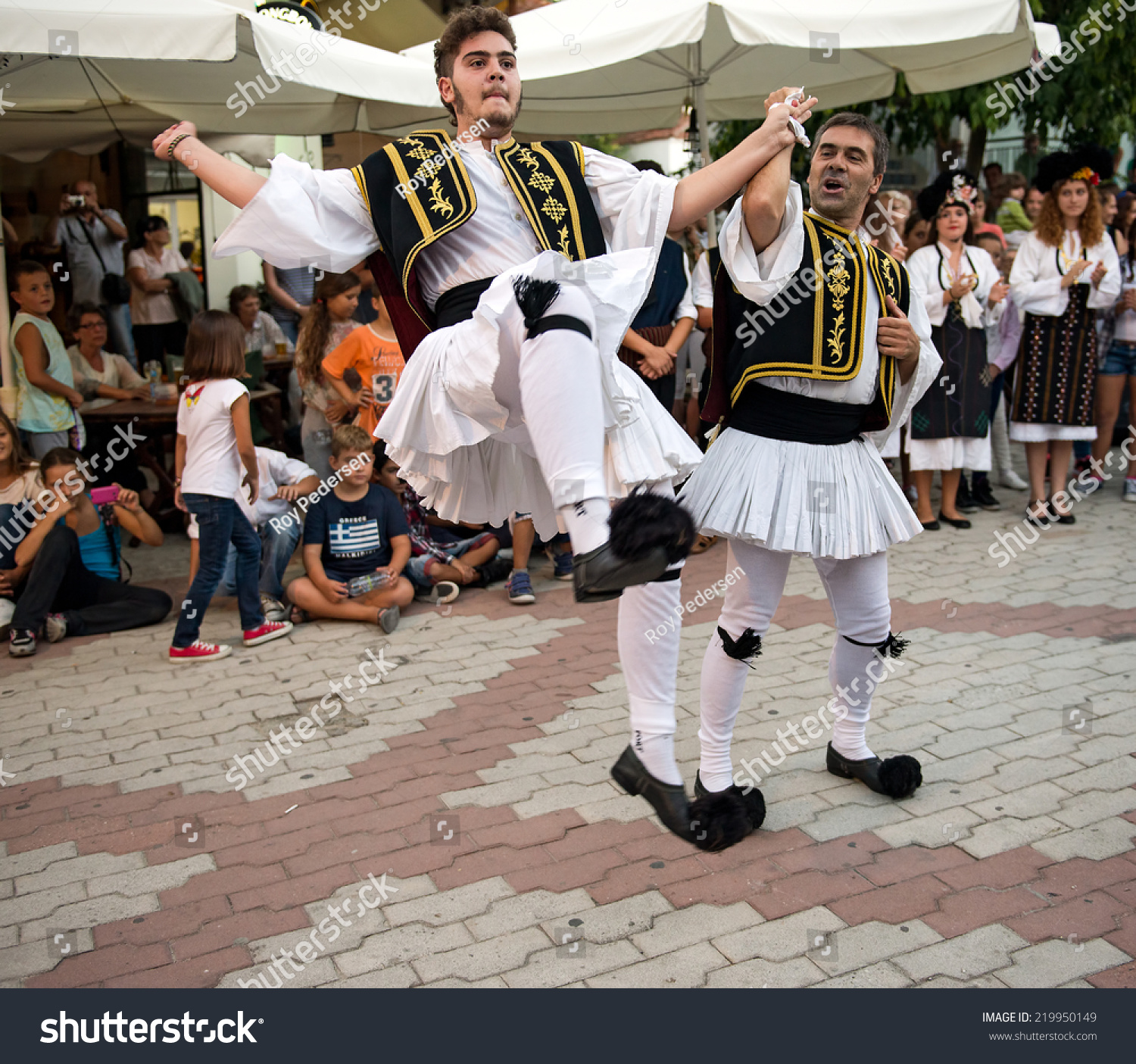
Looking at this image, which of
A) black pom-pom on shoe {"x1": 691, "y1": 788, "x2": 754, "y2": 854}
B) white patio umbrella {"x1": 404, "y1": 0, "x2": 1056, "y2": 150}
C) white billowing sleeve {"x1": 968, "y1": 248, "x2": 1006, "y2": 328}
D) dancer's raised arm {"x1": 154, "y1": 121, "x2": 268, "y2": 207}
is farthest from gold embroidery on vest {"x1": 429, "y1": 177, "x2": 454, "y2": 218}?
white billowing sleeve {"x1": 968, "y1": 248, "x2": 1006, "y2": 328}

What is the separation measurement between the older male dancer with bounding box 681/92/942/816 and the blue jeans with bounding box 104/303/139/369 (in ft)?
24.4

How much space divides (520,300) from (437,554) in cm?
400

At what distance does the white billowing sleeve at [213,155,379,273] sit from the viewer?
8.98 feet

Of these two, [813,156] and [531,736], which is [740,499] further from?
[531,736]

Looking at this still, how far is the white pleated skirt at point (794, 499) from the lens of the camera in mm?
3225

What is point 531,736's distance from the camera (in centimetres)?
426

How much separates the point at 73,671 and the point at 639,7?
4.65 metres

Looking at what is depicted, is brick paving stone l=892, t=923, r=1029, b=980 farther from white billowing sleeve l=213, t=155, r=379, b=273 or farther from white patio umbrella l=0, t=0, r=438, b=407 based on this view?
white patio umbrella l=0, t=0, r=438, b=407

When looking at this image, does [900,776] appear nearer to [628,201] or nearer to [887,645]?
[887,645]

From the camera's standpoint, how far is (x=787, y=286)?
10.3 ft

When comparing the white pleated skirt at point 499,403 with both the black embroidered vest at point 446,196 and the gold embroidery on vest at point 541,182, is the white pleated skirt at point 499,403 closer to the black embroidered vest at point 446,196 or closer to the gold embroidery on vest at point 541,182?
the black embroidered vest at point 446,196

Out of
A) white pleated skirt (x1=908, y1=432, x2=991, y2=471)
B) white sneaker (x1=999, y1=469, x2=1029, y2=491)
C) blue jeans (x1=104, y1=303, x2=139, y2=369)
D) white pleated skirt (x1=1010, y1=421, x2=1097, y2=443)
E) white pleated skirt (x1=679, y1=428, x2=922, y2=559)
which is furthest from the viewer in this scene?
blue jeans (x1=104, y1=303, x2=139, y2=369)

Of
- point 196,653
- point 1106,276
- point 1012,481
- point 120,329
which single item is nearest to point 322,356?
point 196,653

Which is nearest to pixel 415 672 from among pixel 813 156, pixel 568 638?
pixel 568 638
